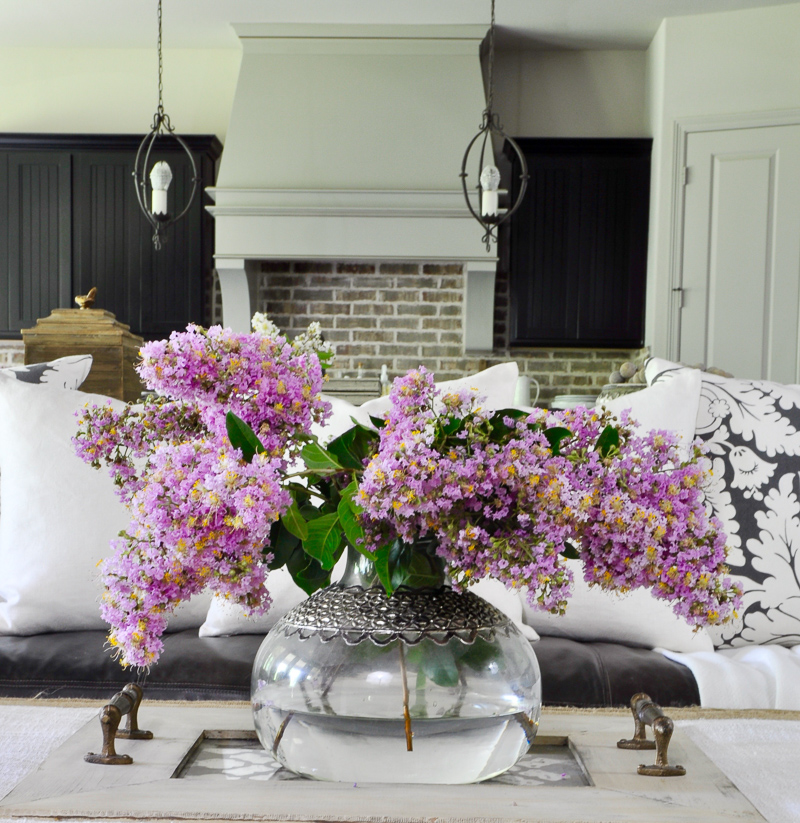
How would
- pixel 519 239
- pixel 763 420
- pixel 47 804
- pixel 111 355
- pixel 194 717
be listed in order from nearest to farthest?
pixel 47 804
pixel 194 717
pixel 763 420
pixel 111 355
pixel 519 239

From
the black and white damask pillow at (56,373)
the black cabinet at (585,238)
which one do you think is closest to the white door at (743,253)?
the black cabinet at (585,238)

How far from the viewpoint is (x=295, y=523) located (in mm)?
700

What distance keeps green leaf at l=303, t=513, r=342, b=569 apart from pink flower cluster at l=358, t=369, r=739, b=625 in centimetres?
3

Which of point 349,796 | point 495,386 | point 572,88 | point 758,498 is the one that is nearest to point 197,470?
point 349,796

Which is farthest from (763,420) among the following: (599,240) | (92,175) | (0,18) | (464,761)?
(0,18)

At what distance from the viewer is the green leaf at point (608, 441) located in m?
0.72

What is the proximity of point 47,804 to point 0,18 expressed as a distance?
17.1ft

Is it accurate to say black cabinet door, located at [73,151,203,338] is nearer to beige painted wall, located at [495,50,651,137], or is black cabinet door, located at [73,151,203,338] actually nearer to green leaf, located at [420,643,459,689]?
beige painted wall, located at [495,50,651,137]

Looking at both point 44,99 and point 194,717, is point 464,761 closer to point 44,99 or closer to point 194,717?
point 194,717

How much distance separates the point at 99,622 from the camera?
1554 millimetres

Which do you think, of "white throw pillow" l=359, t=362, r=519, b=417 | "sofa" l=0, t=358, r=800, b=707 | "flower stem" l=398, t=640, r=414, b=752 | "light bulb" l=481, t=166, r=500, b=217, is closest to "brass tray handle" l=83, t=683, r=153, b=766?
"flower stem" l=398, t=640, r=414, b=752

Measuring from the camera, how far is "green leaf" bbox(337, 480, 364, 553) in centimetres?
68

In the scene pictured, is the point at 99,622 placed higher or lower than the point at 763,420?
lower

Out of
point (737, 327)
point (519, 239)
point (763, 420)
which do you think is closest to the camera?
point (763, 420)
